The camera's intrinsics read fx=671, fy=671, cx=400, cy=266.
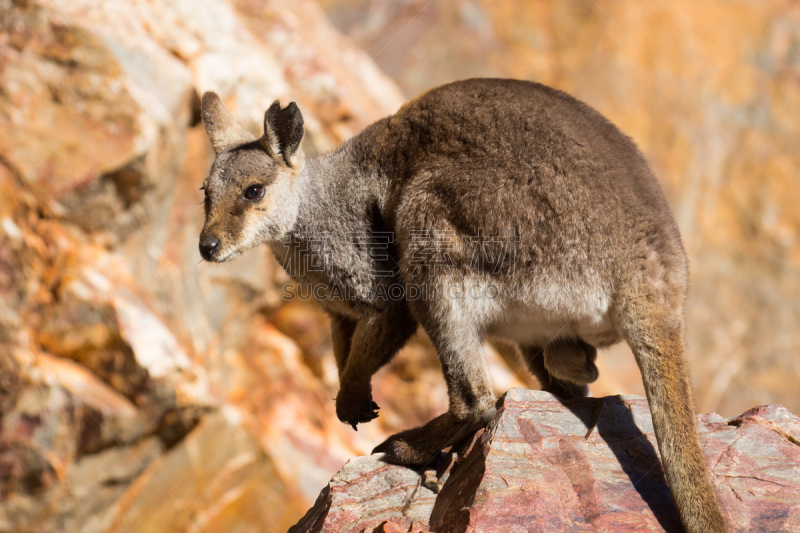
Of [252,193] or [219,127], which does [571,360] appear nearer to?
[252,193]

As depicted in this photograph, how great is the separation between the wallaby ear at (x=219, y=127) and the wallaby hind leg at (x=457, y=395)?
241 cm

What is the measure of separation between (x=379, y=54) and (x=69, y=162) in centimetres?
814

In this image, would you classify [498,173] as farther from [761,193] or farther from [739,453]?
[761,193]

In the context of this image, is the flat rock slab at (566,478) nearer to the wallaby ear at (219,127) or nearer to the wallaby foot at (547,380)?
the wallaby foot at (547,380)

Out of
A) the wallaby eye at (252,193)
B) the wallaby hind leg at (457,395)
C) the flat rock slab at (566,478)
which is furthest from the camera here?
the wallaby eye at (252,193)

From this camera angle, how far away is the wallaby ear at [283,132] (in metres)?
4.89

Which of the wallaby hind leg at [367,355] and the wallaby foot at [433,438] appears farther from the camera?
the wallaby hind leg at [367,355]

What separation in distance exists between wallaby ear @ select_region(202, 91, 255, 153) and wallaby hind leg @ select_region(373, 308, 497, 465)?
2407 mm

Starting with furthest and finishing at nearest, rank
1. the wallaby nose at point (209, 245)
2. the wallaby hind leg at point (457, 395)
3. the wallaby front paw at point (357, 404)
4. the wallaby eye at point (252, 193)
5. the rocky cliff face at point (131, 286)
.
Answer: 1. the rocky cliff face at point (131, 286)
2. the wallaby eye at point (252, 193)
3. the wallaby front paw at point (357, 404)
4. the wallaby nose at point (209, 245)
5. the wallaby hind leg at point (457, 395)

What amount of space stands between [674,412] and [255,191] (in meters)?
3.17

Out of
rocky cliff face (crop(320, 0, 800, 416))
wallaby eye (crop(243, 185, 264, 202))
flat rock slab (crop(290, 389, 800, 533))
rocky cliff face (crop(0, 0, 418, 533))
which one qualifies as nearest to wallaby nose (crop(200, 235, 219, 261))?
wallaby eye (crop(243, 185, 264, 202))

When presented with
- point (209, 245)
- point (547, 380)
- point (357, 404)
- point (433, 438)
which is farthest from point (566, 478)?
point (209, 245)

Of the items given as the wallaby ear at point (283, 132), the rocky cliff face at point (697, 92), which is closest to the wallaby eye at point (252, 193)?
the wallaby ear at point (283, 132)

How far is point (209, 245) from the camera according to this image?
470 cm
